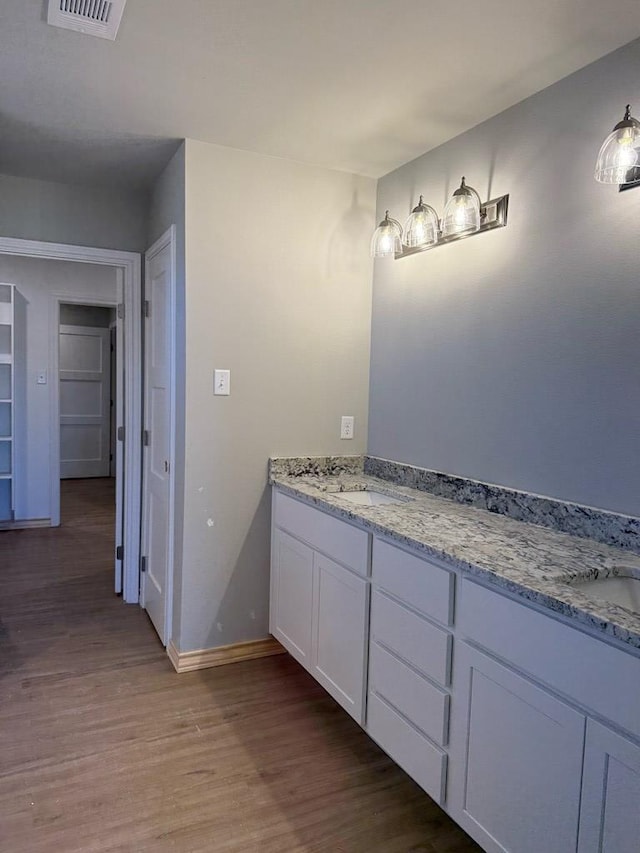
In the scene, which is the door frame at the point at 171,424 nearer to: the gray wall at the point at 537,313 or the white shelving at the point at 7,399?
the gray wall at the point at 537,313

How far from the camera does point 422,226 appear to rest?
239 cm

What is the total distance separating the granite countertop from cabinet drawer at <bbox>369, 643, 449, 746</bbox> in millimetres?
383

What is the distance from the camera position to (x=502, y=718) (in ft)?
4.50

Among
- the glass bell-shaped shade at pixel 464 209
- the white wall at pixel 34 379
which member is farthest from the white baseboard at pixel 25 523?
the glass bell-shaped shade at pixel 464 209

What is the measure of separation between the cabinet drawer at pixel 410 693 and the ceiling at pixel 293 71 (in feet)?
6.17

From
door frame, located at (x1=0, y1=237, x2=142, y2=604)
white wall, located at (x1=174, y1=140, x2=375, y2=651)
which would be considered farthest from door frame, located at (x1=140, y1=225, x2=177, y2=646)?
door frame, located at (x1=0, y1=237, x2=142, y2=604)

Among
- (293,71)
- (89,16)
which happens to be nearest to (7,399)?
(89,16)

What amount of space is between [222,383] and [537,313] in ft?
4.50

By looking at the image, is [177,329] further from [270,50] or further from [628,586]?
[628,586]

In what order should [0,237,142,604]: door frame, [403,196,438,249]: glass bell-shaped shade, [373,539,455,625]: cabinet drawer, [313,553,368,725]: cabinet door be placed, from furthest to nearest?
[0,237,142,604]: door frame < [403,196,438,249]: glass bell-shaped shade < [313,553,368,725]: cabinet door < [373,539,455,625]: cabinet drawer

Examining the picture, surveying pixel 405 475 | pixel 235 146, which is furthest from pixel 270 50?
pixel 405 475

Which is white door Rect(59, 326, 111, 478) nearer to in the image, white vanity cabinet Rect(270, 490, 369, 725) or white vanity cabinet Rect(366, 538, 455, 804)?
white vanity cabinet Rect(270, 490, 369, 725)

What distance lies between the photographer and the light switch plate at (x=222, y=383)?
261 centimetres

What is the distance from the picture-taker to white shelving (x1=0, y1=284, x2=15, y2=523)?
490 cm
